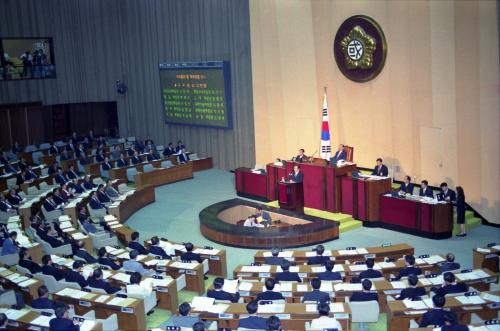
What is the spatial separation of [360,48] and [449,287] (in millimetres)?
9718

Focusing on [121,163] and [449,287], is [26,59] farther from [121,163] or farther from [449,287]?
[449,287]

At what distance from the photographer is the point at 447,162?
51.4 ft

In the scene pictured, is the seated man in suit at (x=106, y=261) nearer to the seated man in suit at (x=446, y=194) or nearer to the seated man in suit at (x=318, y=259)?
the seated man in suit at (x=318, y=259)

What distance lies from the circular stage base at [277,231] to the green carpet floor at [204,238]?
0.19 metres

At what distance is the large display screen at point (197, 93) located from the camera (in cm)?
2186

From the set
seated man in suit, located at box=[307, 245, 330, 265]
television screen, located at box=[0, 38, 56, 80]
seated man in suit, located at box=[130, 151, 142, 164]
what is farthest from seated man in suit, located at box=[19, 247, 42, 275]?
television screen, located at box=[0, 38, 56, 80]

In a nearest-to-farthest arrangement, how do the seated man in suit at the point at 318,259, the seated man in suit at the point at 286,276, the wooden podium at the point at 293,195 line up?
1. the seated man in suit at the point at 286,276
2. the seated man in suit at the point at 318,259
3. the wooden podium at the point at 293,195

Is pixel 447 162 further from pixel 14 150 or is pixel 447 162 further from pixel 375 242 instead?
pixel 14 150

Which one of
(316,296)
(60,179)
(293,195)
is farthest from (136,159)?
(316,296)

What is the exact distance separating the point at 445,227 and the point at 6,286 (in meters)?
9.16

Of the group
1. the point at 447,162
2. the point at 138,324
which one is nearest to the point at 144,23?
the point at 447,162

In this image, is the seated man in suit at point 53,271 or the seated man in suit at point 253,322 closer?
the seated man in suit at point 253,322

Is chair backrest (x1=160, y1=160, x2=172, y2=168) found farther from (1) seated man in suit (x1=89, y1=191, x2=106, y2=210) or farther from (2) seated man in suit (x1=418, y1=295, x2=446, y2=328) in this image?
(2) seated man in suit (x1=418, y1=295, x2=446, y2=328)

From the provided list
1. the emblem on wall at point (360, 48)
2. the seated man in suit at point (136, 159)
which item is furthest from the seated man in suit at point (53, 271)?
the seated man in suit at point (136, 159)
